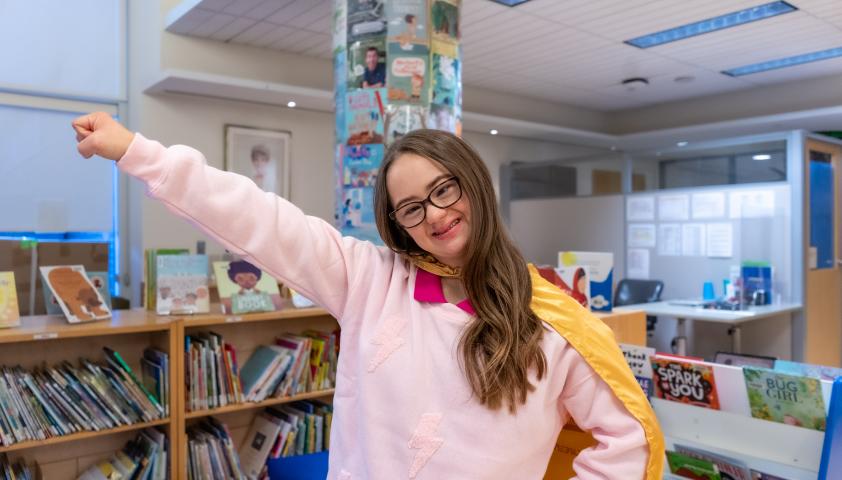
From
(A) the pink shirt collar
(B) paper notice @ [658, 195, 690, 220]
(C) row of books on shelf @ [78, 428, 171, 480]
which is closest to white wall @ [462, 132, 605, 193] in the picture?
(B) paper notice @ [658, 195, 690, 220]

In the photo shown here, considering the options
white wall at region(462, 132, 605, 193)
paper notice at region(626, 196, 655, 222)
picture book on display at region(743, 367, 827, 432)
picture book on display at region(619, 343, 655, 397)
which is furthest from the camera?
white wall at region(462, 132, 605, 193)

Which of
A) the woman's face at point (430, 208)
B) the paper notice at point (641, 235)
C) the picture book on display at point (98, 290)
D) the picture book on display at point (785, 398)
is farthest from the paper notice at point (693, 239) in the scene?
the woman's face at point (430, 208)

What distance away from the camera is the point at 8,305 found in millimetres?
2383

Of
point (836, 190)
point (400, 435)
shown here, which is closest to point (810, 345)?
point (836, 190)

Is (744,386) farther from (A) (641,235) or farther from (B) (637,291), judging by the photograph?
(A) (641,235)

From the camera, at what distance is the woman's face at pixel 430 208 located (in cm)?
110

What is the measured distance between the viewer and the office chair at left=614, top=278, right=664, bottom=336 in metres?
5.91

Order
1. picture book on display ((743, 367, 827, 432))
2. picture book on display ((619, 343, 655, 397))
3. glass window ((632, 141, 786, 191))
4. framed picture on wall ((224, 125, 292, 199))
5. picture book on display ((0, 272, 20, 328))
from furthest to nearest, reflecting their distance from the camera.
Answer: glass window ((632, 141, 786, 191)), framed picture on wall ((224, 125, 292, 199)), picture book on display ((0, 272, 20, 328)), picture book on display ((619, 343, 655, 397)), picture book on display ((743, 367, 827, 432))

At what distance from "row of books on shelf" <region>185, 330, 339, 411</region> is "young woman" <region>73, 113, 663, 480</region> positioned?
1709 mm

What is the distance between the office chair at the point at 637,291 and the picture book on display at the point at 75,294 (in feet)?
14.8

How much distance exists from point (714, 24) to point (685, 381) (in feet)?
13.0

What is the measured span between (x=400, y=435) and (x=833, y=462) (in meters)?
1.07

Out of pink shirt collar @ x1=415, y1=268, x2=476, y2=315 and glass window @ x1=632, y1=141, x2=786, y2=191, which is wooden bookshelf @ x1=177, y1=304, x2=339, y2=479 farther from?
glass window @ x1=632, y1=141, x2=786, y2=191

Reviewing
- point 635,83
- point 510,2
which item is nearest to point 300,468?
point 510,2
